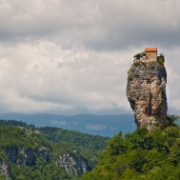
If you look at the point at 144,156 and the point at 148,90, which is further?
the point at 144,156

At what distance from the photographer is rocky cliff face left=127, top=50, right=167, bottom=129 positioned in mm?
92375

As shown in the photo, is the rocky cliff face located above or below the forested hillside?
above

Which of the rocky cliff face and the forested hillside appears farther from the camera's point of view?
the rocky cliff face

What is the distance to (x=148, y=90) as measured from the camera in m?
92.5

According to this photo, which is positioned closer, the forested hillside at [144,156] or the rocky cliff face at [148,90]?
the forested hillside at [144,156]

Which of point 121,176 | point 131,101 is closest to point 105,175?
point 121,176

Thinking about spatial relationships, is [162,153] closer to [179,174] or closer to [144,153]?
[144,153]

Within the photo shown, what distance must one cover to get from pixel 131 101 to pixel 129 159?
6.65 m

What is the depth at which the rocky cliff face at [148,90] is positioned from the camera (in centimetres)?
A: 9238

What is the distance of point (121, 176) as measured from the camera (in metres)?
91.8

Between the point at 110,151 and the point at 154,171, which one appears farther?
the point at 110,151

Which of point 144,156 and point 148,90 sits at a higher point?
point 148,90

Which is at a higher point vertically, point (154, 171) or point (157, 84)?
point (157, 84)

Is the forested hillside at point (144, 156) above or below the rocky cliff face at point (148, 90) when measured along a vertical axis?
below
